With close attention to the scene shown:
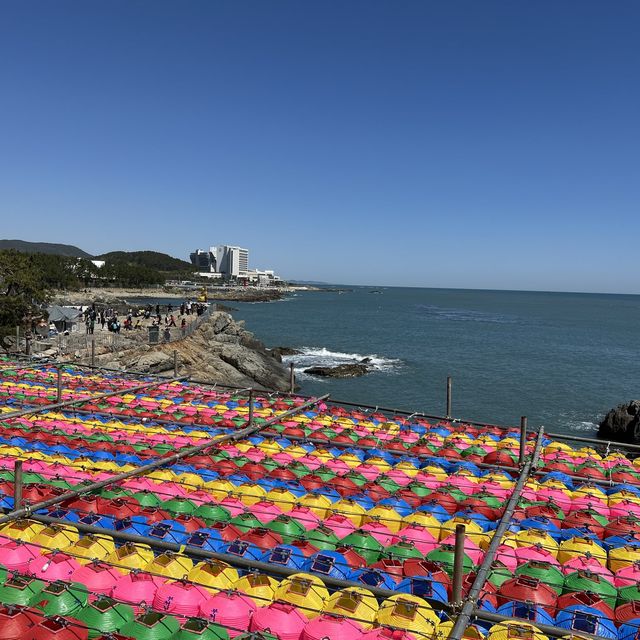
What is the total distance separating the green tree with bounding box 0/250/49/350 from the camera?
123 ft

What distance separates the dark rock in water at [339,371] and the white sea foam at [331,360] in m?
1.06

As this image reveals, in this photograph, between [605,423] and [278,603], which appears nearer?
[278,603]

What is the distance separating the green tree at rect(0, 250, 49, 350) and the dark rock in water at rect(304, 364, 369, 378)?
22.7 metres

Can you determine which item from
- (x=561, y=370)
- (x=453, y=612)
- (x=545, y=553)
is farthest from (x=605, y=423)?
(x=453, y=612)

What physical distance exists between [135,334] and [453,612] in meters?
35.1

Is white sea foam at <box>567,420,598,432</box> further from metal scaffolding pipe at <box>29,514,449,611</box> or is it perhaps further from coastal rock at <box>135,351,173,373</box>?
metal scaffolding pipe at <box>29,514,449,611</box>

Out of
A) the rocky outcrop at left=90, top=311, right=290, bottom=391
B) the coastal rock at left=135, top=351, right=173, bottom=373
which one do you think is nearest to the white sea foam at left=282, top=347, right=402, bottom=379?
the rocky outcrop at left=90, top=311, right=290, bottom=391

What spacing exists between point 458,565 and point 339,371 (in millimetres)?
43474

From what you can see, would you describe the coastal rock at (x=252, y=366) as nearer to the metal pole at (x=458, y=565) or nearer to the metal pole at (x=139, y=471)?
the metal pole at (x=139, y=471)

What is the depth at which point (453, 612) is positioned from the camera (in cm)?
719

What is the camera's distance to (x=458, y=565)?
22.0 feet

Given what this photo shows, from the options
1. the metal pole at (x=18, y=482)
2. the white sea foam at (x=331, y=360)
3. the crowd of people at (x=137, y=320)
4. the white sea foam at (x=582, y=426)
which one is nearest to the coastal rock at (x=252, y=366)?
the crowd of people at (x=137, y=320)

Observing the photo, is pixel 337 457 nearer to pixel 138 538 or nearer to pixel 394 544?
pixel 394 544

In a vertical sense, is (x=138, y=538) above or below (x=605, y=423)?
above
